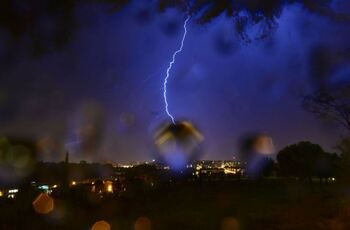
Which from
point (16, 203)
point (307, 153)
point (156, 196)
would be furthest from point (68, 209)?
point (307, 153)

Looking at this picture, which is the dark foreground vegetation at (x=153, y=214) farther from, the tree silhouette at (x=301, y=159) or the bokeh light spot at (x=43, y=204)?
the tree silhouette at (x=301, y=159)

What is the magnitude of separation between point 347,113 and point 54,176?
2394cm

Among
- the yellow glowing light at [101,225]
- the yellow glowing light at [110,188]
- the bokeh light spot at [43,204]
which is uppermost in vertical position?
the yellow glowing light at [110,188]

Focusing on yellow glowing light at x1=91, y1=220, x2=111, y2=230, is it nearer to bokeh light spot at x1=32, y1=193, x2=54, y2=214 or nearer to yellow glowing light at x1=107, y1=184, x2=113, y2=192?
bokeh light spot at x1=32, y1=193, x2=54, y2=214

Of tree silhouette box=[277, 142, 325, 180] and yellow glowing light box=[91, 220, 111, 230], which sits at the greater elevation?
tree silhouette box=[277, 142, 325, 180]

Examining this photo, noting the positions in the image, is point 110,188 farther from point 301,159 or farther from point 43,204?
point 301,159

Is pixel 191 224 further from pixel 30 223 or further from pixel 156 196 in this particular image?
pixel 156 196

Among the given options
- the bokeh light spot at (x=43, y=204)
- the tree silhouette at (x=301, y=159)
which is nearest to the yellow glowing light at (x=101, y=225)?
the bokeh light spot at (x=43, y=204)

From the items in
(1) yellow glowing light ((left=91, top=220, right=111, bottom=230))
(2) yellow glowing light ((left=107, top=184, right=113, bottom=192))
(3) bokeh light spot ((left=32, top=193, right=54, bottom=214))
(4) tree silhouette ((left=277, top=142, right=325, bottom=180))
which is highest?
(4) tree silhouette ((left=277, top=142, right=325, bottom=180))

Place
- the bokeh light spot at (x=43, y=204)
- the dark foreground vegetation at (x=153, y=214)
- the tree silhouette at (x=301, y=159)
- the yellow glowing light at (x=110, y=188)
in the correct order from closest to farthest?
the dark foreground vegetation at (x=153, y=214) < the bokeh light spot at (x=43, y=204) < the yellow glowing light at (x=110, y=188) < the tree silhouette at (x=301, y=159)

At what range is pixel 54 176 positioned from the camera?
35.6 meters

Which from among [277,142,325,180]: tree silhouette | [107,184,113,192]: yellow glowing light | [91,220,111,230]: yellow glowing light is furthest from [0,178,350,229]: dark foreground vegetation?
[277,142,325,180]: tree silhouette

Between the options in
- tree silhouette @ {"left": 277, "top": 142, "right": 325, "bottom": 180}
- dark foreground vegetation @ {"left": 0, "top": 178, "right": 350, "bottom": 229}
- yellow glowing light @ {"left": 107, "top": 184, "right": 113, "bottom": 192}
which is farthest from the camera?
tree silhouette @ {"left": 277, "top": 142, "right": 325, "bottom": 180}

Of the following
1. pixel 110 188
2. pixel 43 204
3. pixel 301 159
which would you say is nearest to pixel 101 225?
pixel 43 204
